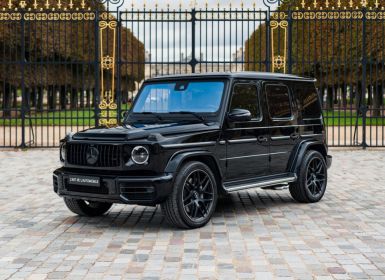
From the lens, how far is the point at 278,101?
8.80 m

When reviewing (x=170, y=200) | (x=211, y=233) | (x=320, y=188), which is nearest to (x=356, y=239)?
(x=211, y=233)

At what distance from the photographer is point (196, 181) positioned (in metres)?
7.40

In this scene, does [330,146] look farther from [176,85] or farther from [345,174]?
[176,85]

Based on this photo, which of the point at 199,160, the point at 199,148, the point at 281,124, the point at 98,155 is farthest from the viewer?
the point at 281,124

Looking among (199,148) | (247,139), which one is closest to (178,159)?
(199,148)

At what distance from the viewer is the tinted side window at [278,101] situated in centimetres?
865

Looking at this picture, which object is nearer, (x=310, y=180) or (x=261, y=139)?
(x=261, y=139)

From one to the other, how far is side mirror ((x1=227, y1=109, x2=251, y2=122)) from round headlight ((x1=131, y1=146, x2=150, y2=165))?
134 centimetres

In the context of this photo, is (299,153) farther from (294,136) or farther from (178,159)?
(178,159)

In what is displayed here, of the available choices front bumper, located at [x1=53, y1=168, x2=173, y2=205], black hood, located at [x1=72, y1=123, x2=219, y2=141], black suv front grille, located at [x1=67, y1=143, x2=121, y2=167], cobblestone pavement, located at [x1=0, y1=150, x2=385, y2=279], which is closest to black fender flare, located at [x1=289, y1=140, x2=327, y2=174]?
cobblestone pavement, located at [x1=0, y1=150, x2=385, y2=279]

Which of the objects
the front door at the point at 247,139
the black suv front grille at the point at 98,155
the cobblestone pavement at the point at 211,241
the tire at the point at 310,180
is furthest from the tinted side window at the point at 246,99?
the black suv front grille at the point at 98,155

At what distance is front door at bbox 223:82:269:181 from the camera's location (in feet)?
25.9

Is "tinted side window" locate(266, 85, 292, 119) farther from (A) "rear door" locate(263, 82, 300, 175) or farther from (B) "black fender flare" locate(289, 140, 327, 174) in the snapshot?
(B) "black fender flare" locate(289, 140, 327, 174)

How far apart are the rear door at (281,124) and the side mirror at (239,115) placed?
0.82 metres
